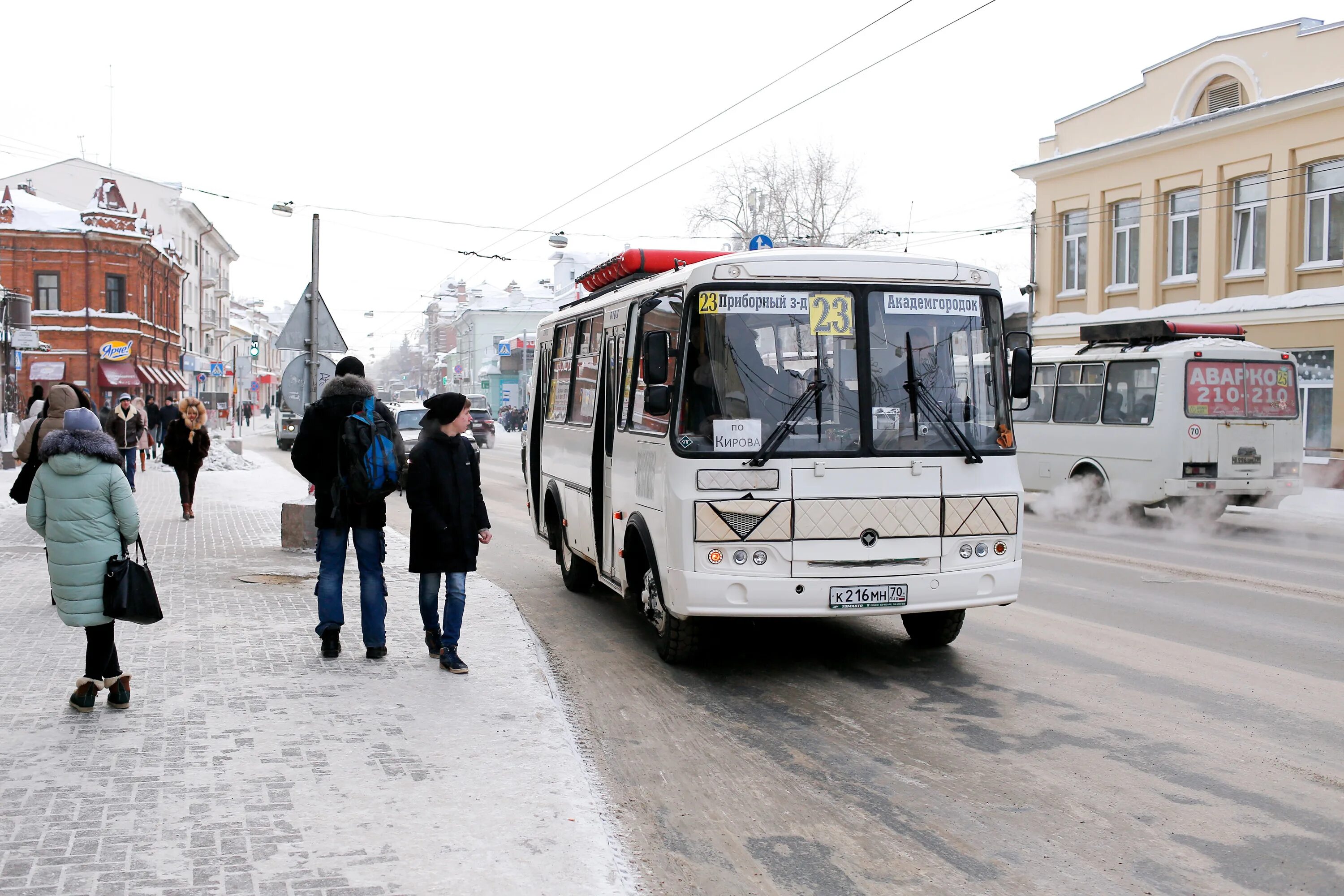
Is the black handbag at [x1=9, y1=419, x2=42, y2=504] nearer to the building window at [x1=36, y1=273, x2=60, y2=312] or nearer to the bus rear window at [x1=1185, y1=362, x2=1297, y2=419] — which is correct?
the bus rear window at [x1=1185, y1=362, x2=1297, y2=419]

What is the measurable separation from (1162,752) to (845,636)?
3166mm

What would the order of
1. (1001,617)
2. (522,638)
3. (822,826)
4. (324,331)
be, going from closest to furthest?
(822,826), (522,638), (1001,617), (324,331)

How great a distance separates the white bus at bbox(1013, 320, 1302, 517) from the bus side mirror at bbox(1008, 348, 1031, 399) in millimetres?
10729

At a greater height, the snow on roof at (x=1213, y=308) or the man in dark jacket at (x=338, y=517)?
the snow on roof at (x=1213, y=308)

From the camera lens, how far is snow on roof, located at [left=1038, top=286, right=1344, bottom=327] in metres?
24.8

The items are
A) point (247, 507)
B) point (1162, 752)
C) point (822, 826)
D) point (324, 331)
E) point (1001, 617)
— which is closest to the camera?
point (822, 826)

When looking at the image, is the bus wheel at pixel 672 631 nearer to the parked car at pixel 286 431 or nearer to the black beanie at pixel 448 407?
the black beanie at pixel 448 407

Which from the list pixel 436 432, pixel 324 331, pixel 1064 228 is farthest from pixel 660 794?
pixel 1064 228

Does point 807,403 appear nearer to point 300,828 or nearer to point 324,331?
point 300,828

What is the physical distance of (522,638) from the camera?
8.21 metres

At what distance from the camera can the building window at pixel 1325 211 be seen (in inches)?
969

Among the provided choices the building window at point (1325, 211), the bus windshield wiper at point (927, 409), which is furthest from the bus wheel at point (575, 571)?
the building window at point (1325, 211)

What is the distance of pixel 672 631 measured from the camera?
7.56 metres

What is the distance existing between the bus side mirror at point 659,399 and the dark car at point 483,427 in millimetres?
34938
